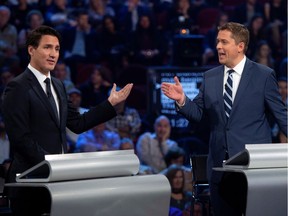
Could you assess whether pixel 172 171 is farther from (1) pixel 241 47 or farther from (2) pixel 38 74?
(2) pixel 38 74

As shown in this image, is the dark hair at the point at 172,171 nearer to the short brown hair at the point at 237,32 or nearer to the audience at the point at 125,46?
the audience at the point at 125,46

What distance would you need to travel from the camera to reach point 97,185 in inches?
109

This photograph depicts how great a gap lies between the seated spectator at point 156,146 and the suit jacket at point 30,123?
3.77 m

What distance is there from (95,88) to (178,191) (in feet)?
5.25

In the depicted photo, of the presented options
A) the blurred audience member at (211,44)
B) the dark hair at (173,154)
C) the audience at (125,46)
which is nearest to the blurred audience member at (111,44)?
the audience at (125,46)

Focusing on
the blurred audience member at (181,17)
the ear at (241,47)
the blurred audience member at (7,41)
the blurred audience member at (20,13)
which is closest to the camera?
the ear at (241,47)

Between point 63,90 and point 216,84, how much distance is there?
828mm

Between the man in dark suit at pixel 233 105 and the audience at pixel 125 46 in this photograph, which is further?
the audience at pixel 125 46

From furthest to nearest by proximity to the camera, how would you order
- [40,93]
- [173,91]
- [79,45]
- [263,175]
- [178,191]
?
1. [79,45]
2. [178,191]
3. [173,91]
4. [40,93]
5. [263,175]

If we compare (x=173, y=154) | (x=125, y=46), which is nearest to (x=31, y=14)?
(x=125, y=46)

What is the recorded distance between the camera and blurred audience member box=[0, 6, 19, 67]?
23.6ft

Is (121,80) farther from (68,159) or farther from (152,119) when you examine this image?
(68,159)

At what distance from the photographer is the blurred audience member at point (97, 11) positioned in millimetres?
8016

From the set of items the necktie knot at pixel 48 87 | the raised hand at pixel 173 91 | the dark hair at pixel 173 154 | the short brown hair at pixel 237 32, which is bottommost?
the dark hair at pixel 173 154
